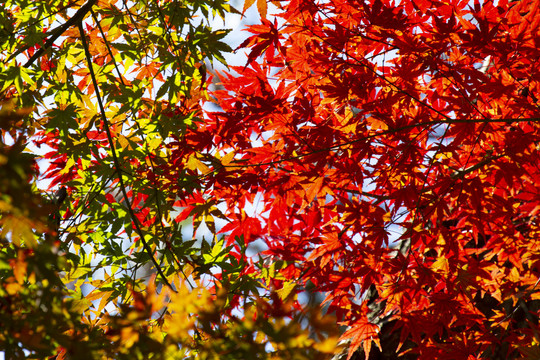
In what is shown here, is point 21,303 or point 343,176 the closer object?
point 21,303

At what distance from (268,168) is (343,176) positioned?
0.97ft

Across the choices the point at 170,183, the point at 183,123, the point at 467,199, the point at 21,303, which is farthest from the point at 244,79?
the point at 21,303

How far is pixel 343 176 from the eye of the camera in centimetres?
170

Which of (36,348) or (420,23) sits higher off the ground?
(420,23)

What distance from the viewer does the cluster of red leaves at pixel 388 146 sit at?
1.57 metres

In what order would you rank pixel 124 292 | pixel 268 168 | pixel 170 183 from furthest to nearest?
pixel 268 168, pixel 170 183, pixel 124 292

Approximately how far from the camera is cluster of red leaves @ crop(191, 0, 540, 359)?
5.16 feet

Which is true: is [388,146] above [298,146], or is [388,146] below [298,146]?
below

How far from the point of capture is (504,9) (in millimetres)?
1536

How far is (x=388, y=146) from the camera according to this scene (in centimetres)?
161

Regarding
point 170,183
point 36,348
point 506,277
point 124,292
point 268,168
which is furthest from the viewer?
point 506,277

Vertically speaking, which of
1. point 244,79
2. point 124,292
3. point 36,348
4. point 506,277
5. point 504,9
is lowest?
point 506,277

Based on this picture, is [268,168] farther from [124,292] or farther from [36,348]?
[36,348]

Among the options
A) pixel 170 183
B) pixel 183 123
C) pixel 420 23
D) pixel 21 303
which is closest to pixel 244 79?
pixel 183 123
